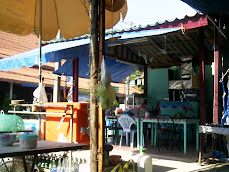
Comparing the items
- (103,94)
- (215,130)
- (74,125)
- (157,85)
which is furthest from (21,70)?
(103,94)

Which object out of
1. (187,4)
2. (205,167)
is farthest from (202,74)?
(205,167)

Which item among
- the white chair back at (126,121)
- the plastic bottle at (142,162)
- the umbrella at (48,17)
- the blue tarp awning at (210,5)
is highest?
the blue tarp awning at (210,5)

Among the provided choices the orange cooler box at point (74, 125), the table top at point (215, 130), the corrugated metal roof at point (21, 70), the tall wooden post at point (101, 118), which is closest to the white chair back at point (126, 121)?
the table top at point (215, 130)

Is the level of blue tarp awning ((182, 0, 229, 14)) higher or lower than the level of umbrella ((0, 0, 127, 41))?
higher

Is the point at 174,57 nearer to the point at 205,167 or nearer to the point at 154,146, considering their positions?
the point at 154,146

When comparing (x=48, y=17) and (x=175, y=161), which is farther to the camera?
(x=175, y=161)

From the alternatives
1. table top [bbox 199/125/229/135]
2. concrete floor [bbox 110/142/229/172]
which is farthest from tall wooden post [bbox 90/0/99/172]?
table top [bbox 199/125/229/135]

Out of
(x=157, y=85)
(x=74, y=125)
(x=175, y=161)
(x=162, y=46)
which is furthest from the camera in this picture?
(x=157, y=85)

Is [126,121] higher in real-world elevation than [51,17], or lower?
lower

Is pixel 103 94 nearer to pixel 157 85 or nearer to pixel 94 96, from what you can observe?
pixel 94 96

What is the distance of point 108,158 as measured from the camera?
440 cm

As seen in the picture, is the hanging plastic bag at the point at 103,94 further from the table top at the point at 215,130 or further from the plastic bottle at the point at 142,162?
the table top at the point at 215,130

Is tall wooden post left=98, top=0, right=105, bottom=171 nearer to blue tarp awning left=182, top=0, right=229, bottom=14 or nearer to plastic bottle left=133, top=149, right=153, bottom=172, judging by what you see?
plastic bottle left=133, top=149, right=153, bottom=172

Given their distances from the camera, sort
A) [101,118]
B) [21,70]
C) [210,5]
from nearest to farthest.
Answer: [101,118]
[210,5]
[21,70]
